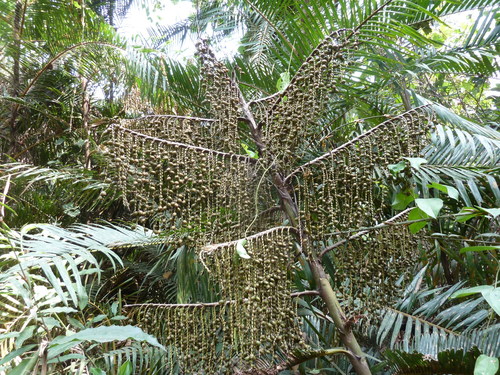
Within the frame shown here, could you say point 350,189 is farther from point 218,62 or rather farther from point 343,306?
point 218,62

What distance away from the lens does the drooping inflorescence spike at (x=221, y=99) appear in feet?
4.98

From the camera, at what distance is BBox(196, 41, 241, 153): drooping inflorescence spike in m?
1.52

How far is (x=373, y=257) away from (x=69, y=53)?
2.83 m

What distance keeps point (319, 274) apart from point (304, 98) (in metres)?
0.62

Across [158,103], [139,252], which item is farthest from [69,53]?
[139,252]

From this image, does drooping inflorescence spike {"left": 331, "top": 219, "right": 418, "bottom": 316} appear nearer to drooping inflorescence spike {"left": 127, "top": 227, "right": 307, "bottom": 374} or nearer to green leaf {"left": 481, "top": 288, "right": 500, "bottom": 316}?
drooping inflorescence spike {"left": 127, "top": 227, "right": 307, "bottom": 374}

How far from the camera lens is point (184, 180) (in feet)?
4.52

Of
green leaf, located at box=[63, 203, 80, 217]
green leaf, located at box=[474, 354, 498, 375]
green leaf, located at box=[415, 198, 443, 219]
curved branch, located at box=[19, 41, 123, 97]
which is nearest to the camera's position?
green leaf, located at box=[474, 354, 498, 375]

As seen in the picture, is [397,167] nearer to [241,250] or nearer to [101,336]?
[241,250]

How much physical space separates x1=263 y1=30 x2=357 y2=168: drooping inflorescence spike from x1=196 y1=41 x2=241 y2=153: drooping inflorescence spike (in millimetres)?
129

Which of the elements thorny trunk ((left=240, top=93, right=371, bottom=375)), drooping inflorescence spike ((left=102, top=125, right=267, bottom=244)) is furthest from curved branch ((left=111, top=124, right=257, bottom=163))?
thorny trunk ((left=240, top=93, right=371, bottom=375))

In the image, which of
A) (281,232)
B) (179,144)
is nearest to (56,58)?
(179,144)

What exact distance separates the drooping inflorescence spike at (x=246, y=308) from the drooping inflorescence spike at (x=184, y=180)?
138 mm

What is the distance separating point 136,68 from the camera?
272 centimetres
